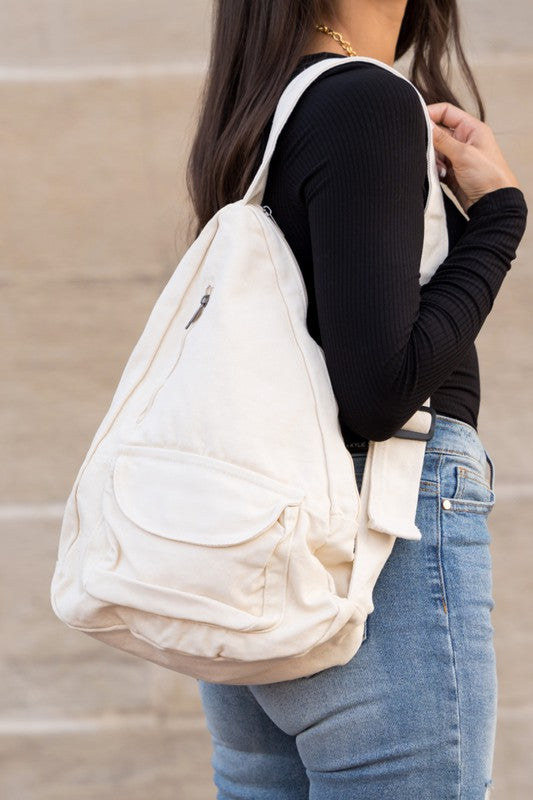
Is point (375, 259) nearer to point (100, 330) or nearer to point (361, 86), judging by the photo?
point (361, 86)

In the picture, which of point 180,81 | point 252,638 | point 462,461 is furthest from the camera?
point 180,81

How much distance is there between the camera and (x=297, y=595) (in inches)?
32.4

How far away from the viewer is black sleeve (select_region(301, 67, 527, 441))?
83cm

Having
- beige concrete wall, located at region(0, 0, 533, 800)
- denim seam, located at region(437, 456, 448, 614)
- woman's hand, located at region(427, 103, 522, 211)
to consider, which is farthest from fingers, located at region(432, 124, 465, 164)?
beige concrete wall, located at region(0, 0, 533, 800)

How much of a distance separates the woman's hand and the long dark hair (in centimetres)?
19

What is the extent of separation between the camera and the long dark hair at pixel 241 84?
40.4 inches

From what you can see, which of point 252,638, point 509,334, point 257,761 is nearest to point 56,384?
point 509,334

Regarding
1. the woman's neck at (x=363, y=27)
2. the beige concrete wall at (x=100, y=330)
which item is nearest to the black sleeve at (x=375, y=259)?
the woman's neck at (x=363, y=27)

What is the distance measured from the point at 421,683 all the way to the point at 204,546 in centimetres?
26

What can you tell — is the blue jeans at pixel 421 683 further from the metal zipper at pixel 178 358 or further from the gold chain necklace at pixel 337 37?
the gold chain necklace at pixel 337 37

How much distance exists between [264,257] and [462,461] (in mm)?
294

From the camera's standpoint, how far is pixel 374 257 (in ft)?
2.70

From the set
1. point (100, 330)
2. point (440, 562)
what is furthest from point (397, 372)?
point (100, 330)

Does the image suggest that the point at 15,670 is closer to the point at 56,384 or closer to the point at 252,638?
the point at 56,384
